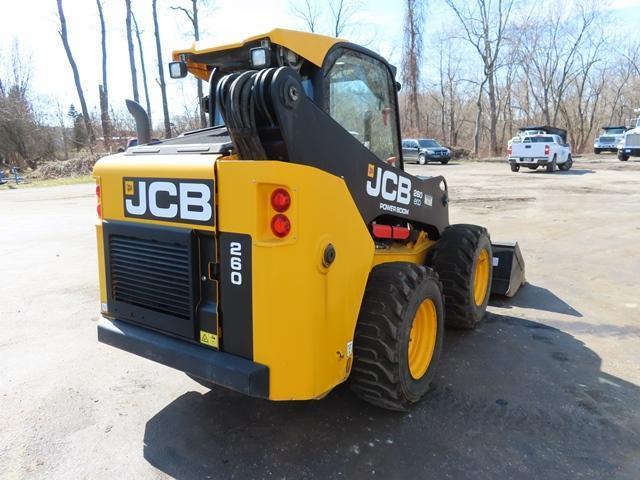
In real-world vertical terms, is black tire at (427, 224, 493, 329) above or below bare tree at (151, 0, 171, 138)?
below

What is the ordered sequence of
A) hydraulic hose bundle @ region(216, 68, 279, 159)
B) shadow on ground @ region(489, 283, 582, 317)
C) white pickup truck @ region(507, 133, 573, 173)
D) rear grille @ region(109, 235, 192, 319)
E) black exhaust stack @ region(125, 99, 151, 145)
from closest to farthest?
hydraulic hose bundle @ region(216, 68, 279, 159) → rear grille @ region(109, 235, 192, 319) → black exhaust stack @ region(125, 99, 151, 145) → shadow on ground @ region(489, 283, 582, 317) → white pickup truck @ region(507, 133, 573, 173)

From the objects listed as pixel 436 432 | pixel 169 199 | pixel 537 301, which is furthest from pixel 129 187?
pixel 537 301

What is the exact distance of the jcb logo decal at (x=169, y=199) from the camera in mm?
2758

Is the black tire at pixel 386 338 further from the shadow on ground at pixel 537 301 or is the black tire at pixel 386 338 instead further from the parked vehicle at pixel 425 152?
the parked vehicle at pixel 425 152

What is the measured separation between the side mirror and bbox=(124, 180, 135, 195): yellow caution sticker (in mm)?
1104

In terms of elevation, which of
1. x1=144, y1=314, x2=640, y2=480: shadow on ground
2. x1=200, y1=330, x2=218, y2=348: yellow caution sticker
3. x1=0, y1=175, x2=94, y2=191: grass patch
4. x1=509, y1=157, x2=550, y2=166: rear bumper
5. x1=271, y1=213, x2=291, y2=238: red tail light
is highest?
x1=271, y1=213, x2=291, y2=238: red tail light

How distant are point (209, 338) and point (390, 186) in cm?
159

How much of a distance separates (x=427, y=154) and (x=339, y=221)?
29.8 metres

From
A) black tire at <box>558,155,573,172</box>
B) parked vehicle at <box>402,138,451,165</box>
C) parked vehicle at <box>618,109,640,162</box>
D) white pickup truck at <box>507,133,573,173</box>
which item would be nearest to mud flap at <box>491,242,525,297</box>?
white pickup truck at <box>507,133,573,173</box>

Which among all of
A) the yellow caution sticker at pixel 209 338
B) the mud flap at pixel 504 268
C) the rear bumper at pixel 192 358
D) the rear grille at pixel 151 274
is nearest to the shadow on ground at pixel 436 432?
the rear bumper at pixel 192 358

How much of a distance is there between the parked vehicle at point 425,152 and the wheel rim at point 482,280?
26.9 metres

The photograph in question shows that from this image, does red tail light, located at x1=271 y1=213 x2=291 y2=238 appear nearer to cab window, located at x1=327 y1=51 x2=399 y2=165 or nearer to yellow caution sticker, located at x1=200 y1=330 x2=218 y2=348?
yellow caution sticker, located at x1=200 y1=330 x2=218 y2=348

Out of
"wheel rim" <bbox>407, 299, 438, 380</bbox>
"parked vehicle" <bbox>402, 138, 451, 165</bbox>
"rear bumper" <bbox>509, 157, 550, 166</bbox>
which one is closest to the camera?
"wheel rim" <bbox>407, 299, 438, 380</bbox>

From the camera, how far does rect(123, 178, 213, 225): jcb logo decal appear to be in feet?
9.05
